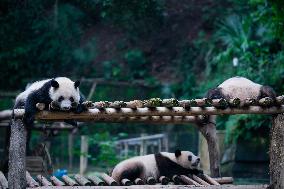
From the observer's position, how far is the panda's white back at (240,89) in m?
9.06

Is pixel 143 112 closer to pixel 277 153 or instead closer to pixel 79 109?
pixel 79 109

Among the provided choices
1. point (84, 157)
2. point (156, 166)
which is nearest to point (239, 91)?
point (156, 166)

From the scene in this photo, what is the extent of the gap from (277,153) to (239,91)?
1682mm

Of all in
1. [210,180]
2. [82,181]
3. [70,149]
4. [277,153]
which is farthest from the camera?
[70,149]

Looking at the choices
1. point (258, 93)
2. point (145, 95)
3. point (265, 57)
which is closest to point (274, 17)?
point (258, 93)

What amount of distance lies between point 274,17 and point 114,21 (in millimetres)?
6984

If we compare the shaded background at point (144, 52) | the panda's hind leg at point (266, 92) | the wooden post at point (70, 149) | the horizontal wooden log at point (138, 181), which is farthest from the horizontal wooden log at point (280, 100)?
the wooden post at point (70, 149)

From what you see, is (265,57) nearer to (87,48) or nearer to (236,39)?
(236,39)

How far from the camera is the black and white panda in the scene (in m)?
9.00

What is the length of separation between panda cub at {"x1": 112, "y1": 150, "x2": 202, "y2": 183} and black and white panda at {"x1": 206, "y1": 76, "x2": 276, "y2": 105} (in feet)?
3.79

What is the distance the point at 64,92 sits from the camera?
7.36m

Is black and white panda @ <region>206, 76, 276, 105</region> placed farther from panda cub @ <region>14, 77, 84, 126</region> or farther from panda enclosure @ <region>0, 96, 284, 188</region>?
panda cub @ <region>14, 77, 84, 126</region>

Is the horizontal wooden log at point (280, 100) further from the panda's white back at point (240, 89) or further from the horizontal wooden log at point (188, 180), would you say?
the horizontal wooden log at point (188, 180)

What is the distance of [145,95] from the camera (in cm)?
1852
